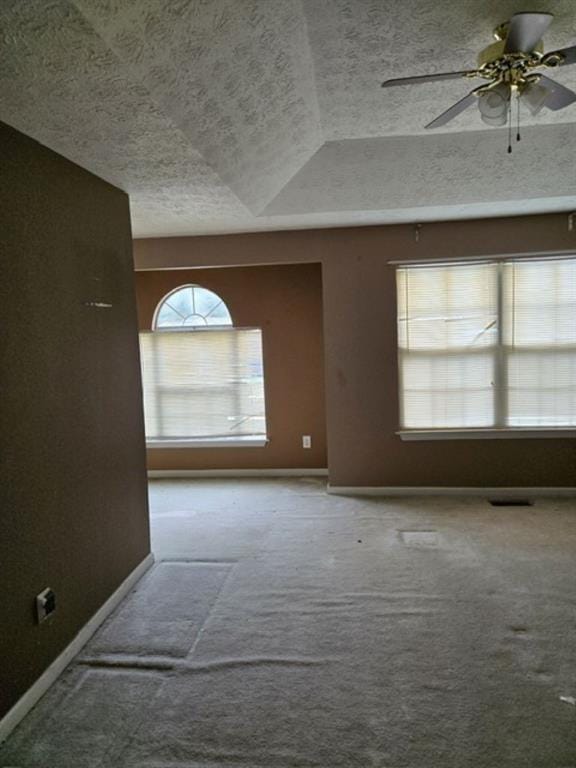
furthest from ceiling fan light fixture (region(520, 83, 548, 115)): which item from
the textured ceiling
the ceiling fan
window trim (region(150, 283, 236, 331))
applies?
window trim (region(150, 283, 236, 331))

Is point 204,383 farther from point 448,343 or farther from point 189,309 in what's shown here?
point 448,343

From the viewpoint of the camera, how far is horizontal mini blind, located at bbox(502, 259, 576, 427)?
13.7 feet

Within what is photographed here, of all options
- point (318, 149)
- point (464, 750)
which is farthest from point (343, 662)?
point (318, 149)

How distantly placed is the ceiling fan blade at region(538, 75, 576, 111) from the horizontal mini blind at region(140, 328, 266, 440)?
335 centimetres

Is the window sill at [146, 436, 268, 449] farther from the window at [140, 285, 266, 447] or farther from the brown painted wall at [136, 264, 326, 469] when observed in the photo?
the brown painted wall at [136, 264, 326, 469]

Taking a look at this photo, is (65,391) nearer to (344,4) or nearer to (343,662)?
(343,662)

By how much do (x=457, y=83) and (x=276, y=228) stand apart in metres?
1.98

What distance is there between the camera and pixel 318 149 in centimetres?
328

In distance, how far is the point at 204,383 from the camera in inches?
205

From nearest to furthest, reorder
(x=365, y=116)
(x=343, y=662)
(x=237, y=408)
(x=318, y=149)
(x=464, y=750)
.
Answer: (x=464, y=750), (x=343, y=662), (x=365, y=116), (x=318, y=149), (x=237, y=408)

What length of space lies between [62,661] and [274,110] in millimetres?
2681

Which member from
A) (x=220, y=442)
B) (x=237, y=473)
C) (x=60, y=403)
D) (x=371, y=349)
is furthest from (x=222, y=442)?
(x=60, y=403)

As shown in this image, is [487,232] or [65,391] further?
[487,232]

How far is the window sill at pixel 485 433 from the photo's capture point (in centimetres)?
424
